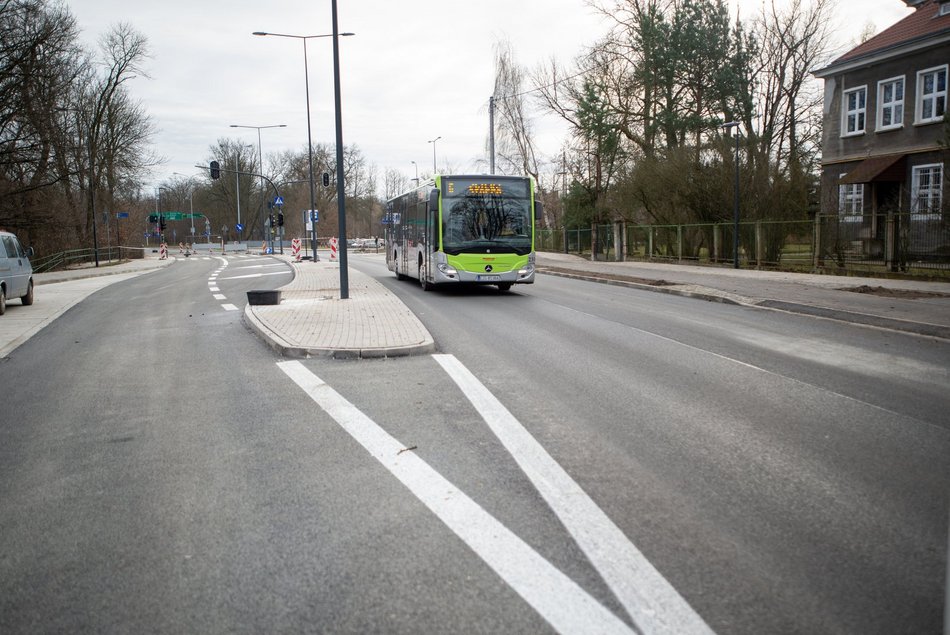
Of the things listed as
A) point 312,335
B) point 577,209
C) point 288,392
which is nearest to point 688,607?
point 288,392

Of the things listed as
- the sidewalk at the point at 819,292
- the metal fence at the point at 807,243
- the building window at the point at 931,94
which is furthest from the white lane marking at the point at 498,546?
the building window at the point at 931,94

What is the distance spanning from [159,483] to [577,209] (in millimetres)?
40181

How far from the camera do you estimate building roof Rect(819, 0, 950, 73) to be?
2736 centimetres

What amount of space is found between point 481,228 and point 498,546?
1555 cm

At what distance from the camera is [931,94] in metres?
27.4

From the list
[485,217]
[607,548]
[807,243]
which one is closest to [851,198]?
[807,243]

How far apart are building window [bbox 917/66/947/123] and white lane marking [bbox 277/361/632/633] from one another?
28273 mm

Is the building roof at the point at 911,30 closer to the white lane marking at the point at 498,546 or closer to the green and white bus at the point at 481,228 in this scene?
the green and white bus at the point at 481,228

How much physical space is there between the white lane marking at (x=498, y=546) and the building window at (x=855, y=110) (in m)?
30.8

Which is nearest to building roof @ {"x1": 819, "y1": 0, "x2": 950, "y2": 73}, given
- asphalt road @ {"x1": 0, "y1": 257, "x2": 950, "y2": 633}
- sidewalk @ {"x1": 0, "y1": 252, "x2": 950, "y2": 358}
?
sidewalk @ {"x1": 0, "y1": 252, "x2": 950, "y2": 358}

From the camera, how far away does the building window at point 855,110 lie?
100ft

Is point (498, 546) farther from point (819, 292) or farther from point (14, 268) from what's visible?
point (14, 268)

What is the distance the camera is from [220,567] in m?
3.51

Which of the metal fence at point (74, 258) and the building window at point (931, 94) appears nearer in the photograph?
the building window at point (931, 94)
